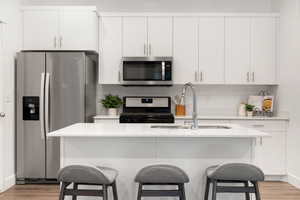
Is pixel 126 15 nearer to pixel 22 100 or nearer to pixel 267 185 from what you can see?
pixel 22 100

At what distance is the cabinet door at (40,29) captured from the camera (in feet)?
17.0

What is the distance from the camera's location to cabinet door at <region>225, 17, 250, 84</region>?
5.46 m

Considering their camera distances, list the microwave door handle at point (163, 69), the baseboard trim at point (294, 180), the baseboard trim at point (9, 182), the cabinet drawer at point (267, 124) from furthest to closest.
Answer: the microwave door handle at point (163, 69) < the cabinet drawer at point (267, 124) < the baseboard trim at point (294, 180) < the baseboard trim at point (9, 182)

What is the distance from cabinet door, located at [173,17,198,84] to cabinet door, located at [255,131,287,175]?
1353mm

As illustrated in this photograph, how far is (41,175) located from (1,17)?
210cm

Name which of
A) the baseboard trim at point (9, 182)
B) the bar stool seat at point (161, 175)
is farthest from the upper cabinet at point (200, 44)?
the bar stool seat at point (161, 175)

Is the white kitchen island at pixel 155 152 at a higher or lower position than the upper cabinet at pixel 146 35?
lower

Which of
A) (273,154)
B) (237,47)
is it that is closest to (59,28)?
(237,47)

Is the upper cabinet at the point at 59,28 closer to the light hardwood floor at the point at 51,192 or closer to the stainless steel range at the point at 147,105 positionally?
the stainless steel range at the point at 147,105

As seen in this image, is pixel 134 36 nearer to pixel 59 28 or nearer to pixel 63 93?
pixel 59 28

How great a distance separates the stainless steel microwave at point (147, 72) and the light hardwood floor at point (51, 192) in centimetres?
183

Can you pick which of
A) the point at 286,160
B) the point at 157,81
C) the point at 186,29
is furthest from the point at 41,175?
the point at 286,160

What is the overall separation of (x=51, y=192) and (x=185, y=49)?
2735 mm

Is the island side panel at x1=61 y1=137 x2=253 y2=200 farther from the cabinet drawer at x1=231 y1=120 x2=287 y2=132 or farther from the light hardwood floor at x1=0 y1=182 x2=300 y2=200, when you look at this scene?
the cabinet drawer at x1=231 y1=120 x2=287 y2=132
